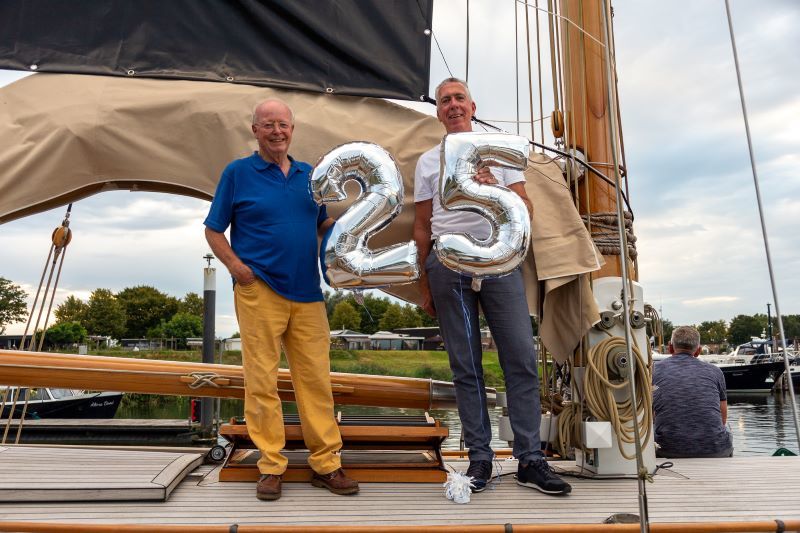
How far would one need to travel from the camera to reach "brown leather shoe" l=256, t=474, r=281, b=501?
2.75 meters

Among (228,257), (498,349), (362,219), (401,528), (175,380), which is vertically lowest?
(401,528)

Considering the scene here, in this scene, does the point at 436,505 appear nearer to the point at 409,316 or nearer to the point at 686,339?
the point at 686,339

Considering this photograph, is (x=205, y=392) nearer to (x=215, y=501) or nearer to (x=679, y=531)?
(x=215, y=501)

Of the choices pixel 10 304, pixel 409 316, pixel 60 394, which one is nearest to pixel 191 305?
pixel 10 304

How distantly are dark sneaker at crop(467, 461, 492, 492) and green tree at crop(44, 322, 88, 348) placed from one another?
5083 centimetres

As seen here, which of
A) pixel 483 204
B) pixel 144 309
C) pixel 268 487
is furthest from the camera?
pixel 144 309

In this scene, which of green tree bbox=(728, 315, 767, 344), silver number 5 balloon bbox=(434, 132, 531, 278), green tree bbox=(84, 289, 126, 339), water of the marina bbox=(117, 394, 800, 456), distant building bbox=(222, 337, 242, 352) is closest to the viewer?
silver number 5 balloon bbox=(434, 132, 531, 278)

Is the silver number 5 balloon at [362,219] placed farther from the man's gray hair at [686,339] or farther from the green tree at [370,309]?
the man's gray hair at [686,339]

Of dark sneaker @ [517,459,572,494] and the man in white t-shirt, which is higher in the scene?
the man in white t-shirt

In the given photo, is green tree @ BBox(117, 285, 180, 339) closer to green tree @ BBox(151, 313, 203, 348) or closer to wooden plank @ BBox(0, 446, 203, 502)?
green tree @ BBox(151, 313, 203, 348)

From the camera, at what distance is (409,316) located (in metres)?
41.2

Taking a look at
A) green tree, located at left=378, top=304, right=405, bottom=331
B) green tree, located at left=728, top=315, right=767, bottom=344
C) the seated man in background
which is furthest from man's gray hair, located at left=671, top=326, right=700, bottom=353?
green tree, located at left=728, top=315, right=767, bottom=344

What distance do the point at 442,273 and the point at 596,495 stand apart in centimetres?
111

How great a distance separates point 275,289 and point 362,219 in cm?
48
